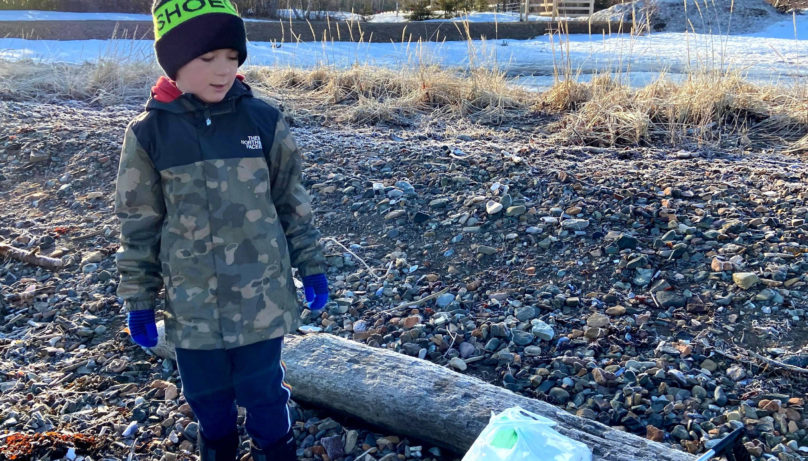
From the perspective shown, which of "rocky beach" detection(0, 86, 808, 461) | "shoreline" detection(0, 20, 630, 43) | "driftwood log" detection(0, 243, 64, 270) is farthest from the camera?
"shoreline" detection(0, 20, 630, 43)

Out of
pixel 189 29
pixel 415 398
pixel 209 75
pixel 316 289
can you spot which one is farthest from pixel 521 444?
pixel 189 29

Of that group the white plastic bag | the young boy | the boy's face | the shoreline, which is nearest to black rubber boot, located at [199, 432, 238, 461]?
the young boy

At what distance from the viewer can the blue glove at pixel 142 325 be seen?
199 cm

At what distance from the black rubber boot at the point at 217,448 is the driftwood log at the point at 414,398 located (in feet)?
A: 1.42

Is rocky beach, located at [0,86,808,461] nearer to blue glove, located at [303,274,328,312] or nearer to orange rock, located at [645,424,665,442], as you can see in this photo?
orange rock, located at [645,424,665,442]

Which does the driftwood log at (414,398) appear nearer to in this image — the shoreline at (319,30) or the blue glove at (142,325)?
the blue glove at (142,325)

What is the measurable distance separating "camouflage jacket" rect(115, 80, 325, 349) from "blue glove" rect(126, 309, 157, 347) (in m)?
0.03

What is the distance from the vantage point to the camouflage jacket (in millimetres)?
1927

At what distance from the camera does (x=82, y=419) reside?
8.71ft

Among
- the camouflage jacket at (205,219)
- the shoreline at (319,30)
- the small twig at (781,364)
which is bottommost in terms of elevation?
the small twig at (781,364)

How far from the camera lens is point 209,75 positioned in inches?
74.4

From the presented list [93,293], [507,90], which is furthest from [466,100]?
[93,293]

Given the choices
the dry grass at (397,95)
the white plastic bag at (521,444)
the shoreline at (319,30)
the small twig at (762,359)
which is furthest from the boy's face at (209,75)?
the shoreline at (319,30)

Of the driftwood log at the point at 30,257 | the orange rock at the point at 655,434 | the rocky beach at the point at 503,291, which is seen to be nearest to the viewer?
the orange rock at the point at 655,434
